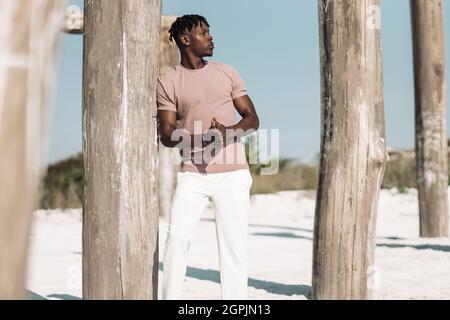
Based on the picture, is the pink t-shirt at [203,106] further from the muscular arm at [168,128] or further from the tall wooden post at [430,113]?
the tall wooden post at [430,113]

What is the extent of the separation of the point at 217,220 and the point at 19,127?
2.69 meters

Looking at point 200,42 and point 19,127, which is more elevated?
point 200,42

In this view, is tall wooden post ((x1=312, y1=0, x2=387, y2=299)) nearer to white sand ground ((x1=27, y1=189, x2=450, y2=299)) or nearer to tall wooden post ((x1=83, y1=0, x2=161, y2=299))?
white sand ground ((x1=27, y1=189, x2=450, y2=299))

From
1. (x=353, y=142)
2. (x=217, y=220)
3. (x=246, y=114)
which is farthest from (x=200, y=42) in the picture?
(x=353, y=142)

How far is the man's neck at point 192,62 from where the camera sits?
5.02 metres

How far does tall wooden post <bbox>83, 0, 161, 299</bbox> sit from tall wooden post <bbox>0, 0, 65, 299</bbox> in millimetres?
2219

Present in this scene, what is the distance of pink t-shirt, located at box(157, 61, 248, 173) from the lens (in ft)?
16.1

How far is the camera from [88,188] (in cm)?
470

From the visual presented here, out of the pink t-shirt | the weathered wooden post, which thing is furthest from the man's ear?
the weathered wooden post

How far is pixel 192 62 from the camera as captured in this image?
198 inches

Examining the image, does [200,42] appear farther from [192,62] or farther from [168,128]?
[168,128]

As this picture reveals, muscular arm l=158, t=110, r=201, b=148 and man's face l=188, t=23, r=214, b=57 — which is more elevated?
man's face l=188, t=23, r=214, b=57
